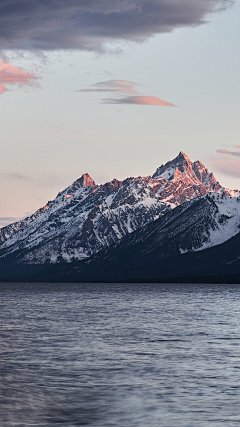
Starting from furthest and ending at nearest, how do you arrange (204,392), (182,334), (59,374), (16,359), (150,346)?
1. (182,334)
2. (150,346)
3. (16,359)
4. (59,374)
5. (204,392)

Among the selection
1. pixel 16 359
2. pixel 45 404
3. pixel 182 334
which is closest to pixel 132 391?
pixel 45 404

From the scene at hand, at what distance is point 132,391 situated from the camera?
45750 millimetres

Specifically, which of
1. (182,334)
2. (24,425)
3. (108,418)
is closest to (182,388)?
(108,418)

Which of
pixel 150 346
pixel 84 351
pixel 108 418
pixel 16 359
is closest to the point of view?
pixel 108 418

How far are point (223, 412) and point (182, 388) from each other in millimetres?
8611

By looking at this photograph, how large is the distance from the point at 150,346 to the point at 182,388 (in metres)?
25.6

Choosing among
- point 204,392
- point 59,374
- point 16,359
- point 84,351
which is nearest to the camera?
point 204,392

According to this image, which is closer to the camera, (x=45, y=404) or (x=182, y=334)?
(x=45, y=404)

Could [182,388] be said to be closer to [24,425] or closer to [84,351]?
[24,425]

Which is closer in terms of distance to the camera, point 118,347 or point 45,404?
point 45,404

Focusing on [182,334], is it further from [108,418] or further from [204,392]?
[108,418]

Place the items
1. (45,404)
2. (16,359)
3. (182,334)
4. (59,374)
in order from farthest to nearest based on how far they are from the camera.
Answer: (182,334), (16,359), (59,374), (45,404)

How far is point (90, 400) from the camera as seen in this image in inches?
1676

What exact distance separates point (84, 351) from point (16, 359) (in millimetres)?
8747
